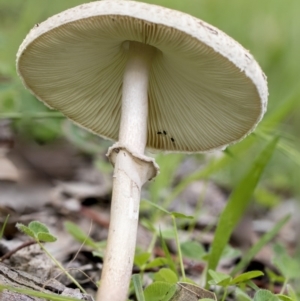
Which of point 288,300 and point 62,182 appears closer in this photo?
point 288,300

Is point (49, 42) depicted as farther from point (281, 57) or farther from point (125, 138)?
point (281, 57)

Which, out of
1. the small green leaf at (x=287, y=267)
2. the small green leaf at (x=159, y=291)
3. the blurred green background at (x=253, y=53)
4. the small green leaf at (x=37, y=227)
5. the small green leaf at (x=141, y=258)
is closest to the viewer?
the small green leaf at (x=159, y=291)

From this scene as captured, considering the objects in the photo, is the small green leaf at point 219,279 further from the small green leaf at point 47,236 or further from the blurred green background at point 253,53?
the blurred green background at point 253,53

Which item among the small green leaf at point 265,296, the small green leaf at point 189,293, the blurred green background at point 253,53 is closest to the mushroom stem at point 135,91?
the small green leaf at point 189,293

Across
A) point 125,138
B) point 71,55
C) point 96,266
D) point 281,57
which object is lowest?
point 96,266

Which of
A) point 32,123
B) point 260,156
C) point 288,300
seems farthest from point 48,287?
point 32,123

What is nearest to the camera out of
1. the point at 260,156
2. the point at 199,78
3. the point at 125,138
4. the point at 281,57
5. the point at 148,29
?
the point at 148,29
